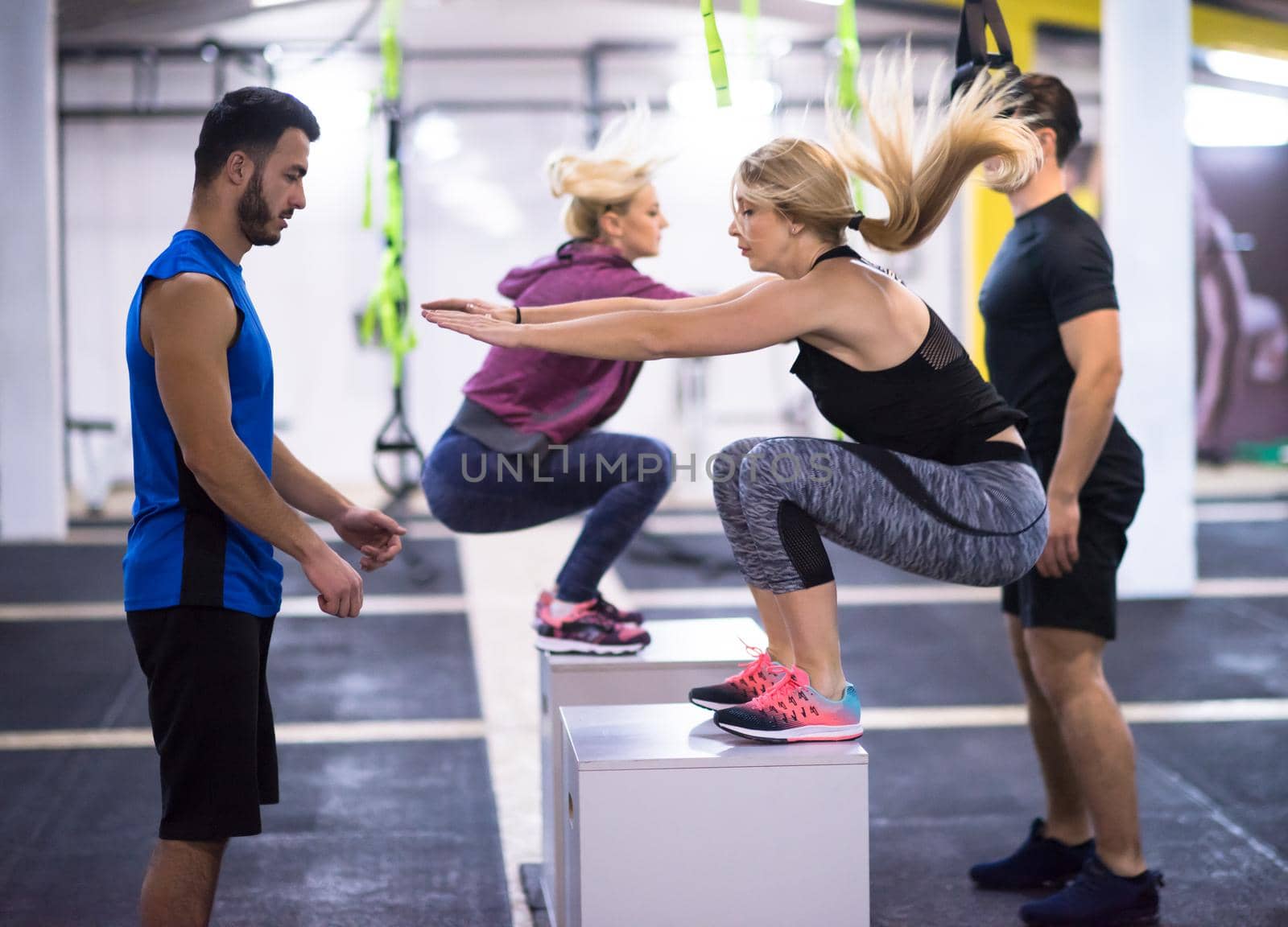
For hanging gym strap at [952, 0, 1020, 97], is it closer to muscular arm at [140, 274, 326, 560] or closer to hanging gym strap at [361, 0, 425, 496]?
hanging gym strap at [361, 0, 425, 496]

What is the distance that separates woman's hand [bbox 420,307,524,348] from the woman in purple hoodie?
0.57m

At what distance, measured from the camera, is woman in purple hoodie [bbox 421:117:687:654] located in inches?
105

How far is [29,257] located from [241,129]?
585cm

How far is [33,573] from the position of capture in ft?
20.5

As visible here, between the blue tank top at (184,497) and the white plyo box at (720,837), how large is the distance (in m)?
0.57

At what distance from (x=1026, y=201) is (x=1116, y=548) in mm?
714

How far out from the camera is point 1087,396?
8.04ft

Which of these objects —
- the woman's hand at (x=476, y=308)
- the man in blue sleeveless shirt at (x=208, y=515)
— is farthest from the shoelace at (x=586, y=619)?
the man in blue sleeveless shirt at (x=208, y=515)

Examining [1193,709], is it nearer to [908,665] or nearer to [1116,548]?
[908,665]

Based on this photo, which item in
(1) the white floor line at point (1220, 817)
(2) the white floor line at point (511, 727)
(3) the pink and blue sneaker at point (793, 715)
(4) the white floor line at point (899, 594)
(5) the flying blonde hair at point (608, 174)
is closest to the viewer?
(3) the pink and blue sneaker at point (793, 715)

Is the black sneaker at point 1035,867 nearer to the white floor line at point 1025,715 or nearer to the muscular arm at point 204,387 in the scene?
the white floor line at point 1025,715

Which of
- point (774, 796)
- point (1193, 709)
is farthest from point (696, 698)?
point (1193, 709)

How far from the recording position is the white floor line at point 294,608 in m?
5.34

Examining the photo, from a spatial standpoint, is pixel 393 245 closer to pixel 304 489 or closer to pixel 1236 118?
pixel 304 489
